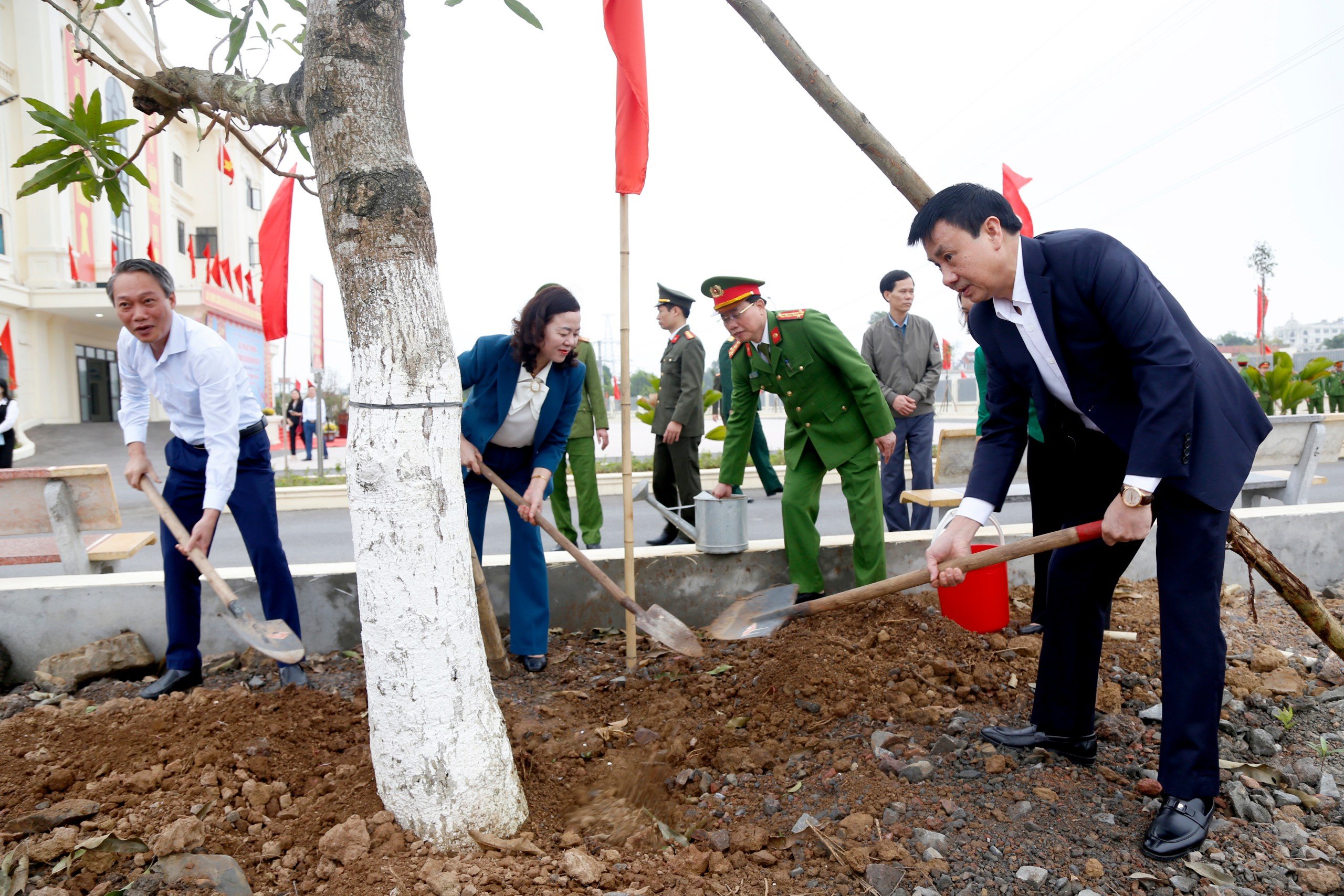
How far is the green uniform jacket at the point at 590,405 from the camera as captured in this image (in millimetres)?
6457

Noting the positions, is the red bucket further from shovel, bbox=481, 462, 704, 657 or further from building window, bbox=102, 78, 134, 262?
building window, bbox=102, 78, 134, 262

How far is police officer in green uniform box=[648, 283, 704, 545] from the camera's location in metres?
6.68

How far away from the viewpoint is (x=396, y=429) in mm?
2055

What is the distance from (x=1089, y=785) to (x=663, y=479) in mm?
4791

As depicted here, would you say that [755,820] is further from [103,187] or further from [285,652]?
[103,187]

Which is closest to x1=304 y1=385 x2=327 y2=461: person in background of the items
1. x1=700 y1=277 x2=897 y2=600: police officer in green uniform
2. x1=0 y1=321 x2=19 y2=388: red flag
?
x1=0 y1=321 x2=19 y2=388: red flag

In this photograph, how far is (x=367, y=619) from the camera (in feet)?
6.89

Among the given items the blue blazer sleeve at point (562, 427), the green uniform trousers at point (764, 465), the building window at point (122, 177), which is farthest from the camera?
the building window at point (122, 177)

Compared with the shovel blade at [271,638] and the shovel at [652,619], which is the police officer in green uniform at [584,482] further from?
the shovel blade at [271,638]

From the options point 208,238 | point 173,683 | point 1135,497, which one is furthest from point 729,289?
point 208,238

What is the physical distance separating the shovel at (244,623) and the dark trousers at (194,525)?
6.4 inches

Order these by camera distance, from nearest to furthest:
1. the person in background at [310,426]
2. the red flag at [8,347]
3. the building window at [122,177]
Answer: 1. the red flag at [8,347]
2. the person in background at [310,426]
3. the building window at [122,177]

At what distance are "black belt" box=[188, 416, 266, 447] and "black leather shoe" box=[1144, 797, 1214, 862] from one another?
11.1ft

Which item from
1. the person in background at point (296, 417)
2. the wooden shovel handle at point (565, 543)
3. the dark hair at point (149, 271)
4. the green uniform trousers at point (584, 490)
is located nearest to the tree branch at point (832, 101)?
the wooden shovel handle at point (565, 543)
